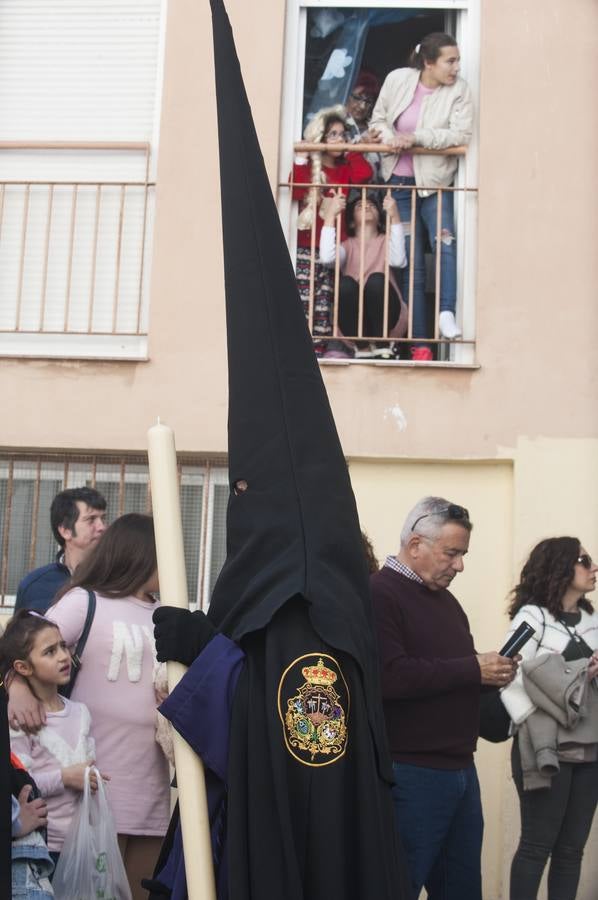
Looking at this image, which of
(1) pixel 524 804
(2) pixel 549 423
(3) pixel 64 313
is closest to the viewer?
(1) pixel 524 804

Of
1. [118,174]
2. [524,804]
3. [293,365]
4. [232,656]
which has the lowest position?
[524,804]

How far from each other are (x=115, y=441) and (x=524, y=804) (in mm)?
3412

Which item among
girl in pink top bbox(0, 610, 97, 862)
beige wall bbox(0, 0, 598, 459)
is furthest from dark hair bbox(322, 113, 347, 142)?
girl in pink top bbox(0, 610, 97, 862)

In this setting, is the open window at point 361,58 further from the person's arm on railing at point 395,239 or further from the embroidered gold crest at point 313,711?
the embroidered gold crest at point 313,711

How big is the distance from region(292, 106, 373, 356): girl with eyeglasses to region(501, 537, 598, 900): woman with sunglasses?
2.71 m

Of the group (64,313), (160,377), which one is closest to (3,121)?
(64,313)

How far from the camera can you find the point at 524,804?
5.99 metres

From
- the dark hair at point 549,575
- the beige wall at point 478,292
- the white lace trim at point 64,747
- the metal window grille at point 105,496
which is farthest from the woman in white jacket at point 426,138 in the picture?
the white lace trim at point 64,747

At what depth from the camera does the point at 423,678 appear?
4.66 meters

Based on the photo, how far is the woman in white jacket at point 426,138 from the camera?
8219 millimetres

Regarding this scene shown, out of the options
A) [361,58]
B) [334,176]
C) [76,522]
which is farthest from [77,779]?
[361,58]

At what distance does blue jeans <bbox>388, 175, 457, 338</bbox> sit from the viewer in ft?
26.8

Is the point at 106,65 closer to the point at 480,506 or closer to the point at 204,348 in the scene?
the point at 204,348

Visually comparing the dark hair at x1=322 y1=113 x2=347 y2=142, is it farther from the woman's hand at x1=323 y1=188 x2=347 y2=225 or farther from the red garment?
the woman's hand at x1=323 y1=188 x2=347 y2=225
